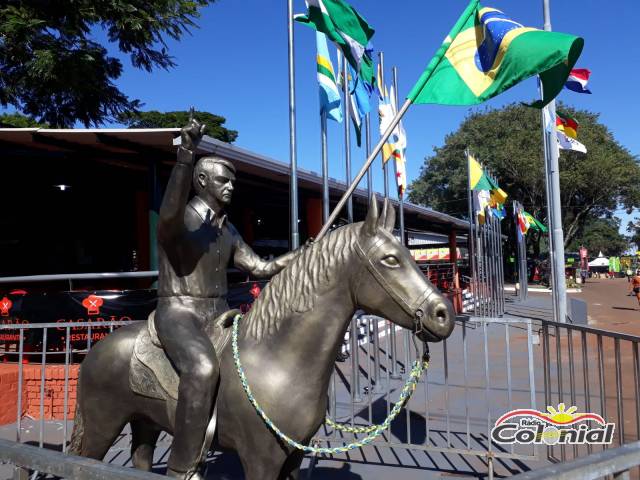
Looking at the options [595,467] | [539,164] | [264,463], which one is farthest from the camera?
[539,164]

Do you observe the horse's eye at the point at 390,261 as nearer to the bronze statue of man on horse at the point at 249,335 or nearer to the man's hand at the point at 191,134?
the bronze statue of man on horse at the point at 249,335

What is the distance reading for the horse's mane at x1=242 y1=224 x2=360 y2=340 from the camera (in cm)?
226

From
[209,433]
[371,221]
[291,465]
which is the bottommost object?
[291,465]

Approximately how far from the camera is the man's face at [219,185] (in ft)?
8.81

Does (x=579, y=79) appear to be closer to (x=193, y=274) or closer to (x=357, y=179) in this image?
(x=357, y=179)

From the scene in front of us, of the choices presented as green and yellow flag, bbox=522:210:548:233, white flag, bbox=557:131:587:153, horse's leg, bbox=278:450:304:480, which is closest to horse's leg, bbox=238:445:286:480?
horse's leg, bbox=278:450:304:480

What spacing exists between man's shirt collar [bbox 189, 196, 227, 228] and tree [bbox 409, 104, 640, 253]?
3232cm

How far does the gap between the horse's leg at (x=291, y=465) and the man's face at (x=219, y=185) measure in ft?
4.64

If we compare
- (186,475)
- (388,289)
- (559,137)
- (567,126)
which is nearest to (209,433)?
(186,475)

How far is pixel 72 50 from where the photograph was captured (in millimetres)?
10875

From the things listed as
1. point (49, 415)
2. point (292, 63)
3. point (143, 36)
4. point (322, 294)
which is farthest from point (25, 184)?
point (322, 294)

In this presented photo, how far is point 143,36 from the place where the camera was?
452 inches

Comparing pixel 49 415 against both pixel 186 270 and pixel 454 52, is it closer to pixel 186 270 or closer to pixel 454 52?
pixel 186 270

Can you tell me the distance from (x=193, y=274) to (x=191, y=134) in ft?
2.69
